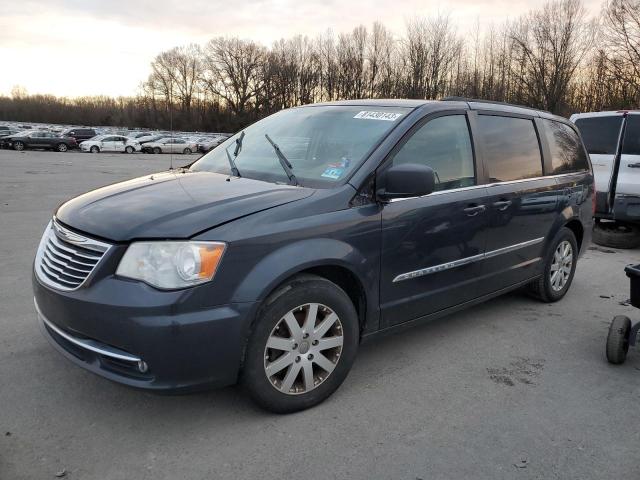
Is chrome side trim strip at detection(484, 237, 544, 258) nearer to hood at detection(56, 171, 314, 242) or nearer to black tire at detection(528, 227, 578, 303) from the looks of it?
black tire at detection(528, 227, 578, 303)

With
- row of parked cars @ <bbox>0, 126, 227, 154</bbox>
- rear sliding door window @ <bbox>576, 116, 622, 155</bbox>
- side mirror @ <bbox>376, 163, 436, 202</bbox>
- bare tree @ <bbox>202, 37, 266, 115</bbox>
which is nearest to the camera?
side mirror @ <bbox>376, 163, 436, 202</bbox>

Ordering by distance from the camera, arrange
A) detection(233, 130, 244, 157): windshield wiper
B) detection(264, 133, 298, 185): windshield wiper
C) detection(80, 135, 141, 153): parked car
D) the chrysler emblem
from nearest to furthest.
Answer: the chrysler emblem, detection(264, 133, 298, 185): windshield wiper, detection(233, 130, 244, 157): windshield wiper, detection(80, 135, 141, 153): parked car

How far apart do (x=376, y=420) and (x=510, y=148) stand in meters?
2.64

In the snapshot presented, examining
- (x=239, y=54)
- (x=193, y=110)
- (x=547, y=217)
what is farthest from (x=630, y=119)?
(x=193, y=110)

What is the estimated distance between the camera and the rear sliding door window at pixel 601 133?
798 cm

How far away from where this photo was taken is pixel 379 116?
12.1 feet

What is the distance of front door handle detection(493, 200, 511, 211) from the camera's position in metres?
4.12

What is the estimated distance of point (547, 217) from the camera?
478cm

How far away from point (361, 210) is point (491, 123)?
178cm

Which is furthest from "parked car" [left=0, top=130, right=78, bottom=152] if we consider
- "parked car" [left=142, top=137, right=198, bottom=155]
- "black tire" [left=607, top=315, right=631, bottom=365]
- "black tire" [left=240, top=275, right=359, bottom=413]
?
"black tire" [left=607, top=315, right=631, bottom=365]

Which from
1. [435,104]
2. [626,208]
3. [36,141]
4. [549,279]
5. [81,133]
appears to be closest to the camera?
[435,104]

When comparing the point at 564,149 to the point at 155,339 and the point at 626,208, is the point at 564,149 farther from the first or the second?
the point at 155,339

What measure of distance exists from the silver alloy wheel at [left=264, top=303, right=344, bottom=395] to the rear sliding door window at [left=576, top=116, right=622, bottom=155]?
681 centimetres

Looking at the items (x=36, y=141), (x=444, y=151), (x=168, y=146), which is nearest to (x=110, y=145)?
(x=168, y=146)
